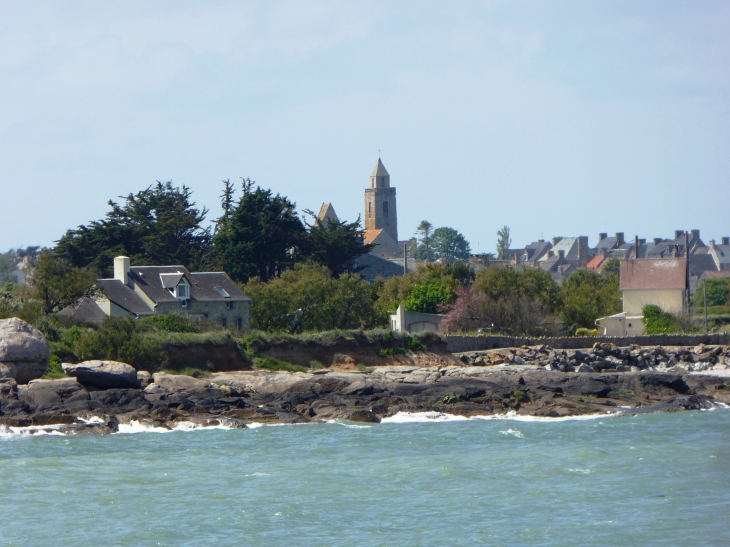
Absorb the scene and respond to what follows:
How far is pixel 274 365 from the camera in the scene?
37.8 meters

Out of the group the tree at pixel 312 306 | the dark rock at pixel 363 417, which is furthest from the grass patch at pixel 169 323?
the dark rock at pixel 363 417

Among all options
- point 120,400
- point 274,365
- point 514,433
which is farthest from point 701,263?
point 120,400

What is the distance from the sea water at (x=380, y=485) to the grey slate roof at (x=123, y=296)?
16412 millimetres

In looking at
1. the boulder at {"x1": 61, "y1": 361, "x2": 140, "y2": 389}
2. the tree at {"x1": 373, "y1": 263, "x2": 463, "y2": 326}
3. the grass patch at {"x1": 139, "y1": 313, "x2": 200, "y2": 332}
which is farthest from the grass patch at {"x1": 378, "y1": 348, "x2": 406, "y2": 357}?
the boulder at {"x1": 61, "y1": 361, "x2": 140, "y2": 389}

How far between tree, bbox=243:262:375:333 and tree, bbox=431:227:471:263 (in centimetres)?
9403

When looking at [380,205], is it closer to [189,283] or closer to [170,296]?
[189,283]

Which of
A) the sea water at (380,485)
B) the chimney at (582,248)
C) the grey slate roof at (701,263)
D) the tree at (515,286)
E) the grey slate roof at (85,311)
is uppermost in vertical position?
the chimney at (582,248)

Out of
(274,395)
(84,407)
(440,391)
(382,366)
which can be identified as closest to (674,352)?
(382,366)

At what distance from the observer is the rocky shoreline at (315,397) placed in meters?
27.3

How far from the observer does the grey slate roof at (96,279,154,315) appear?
4173cm

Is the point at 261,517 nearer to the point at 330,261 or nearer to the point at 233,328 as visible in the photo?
the point at 233,328

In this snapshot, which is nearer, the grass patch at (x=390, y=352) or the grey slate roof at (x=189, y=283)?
the grass patch at (x=390, y=352)

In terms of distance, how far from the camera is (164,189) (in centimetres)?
6259

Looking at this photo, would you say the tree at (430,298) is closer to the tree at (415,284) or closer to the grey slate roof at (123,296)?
the tree at (415,284)
